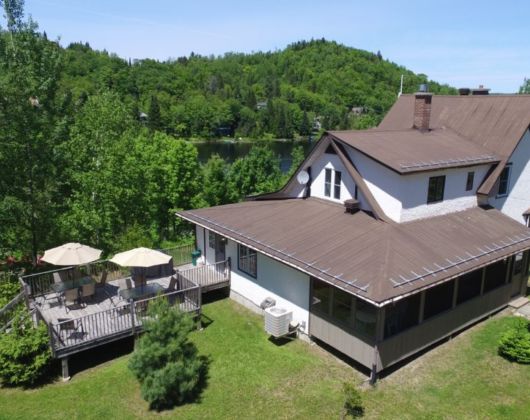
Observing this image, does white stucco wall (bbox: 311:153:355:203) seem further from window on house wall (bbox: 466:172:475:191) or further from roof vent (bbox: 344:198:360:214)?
window on house wall (bbox: 466:172:475:191)

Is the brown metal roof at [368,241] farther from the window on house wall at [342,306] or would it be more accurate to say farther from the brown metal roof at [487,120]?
the brown metal roof at [487,120]

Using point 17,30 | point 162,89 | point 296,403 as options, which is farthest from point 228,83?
point 296,403

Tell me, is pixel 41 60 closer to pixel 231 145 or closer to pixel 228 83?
pixel 231 145

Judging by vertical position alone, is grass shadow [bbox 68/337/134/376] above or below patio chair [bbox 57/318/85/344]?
below

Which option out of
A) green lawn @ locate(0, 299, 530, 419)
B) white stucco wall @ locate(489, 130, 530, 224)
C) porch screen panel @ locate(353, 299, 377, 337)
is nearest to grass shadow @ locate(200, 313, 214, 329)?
green lawn @ locate(0, 299, 530, 419)

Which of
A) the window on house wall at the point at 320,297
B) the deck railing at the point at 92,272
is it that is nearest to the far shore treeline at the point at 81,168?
the deck railing at the point at 92,272

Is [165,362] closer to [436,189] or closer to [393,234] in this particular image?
[393,234]
